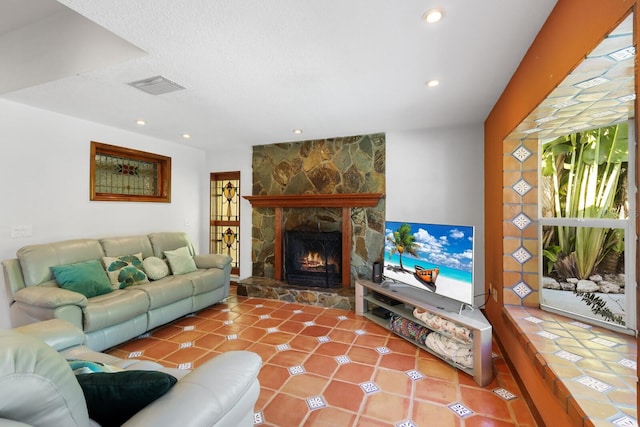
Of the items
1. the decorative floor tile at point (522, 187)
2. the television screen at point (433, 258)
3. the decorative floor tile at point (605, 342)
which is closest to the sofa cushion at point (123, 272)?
the television screen at point (433, 258)

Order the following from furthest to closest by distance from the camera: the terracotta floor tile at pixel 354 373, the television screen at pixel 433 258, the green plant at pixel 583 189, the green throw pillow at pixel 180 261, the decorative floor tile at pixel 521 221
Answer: the green throw pillow at pixel 180 261
the television screen at pixel 433 258
the decorative floor tile at pixel 521 221
the terracotta floor tile at pixel 354 373
the green plant at pixel 583 189

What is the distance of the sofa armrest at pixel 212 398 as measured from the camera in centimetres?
88

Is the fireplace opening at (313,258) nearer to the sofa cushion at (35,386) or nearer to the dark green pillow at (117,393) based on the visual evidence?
the dark green pillow at (117,393)

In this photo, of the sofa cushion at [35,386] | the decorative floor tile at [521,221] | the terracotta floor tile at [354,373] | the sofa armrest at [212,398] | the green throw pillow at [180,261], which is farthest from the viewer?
the green throw pillow at [180,261]

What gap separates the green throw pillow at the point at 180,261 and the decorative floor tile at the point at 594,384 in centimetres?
370

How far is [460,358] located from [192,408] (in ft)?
6.71

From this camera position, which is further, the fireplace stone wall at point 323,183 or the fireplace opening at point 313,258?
the fireplace opening at point 313,258

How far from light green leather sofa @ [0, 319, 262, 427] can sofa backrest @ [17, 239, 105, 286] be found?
6.15 feet

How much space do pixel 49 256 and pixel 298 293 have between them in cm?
266

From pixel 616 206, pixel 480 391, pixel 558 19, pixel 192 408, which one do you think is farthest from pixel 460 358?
pixel 558 19

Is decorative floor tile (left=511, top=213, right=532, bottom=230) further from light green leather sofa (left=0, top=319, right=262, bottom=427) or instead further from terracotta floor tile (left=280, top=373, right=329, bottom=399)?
light green leather sofa (left=0, top=319, right=262, bottom=427)

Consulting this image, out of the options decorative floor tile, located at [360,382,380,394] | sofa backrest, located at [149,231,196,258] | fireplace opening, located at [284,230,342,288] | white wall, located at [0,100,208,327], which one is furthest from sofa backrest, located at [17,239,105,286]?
decorative floor tile, located at [360,382,380,394]

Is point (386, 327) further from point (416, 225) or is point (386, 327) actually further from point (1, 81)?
point (1, 81)

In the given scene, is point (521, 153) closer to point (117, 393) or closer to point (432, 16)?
point (432, 16)
